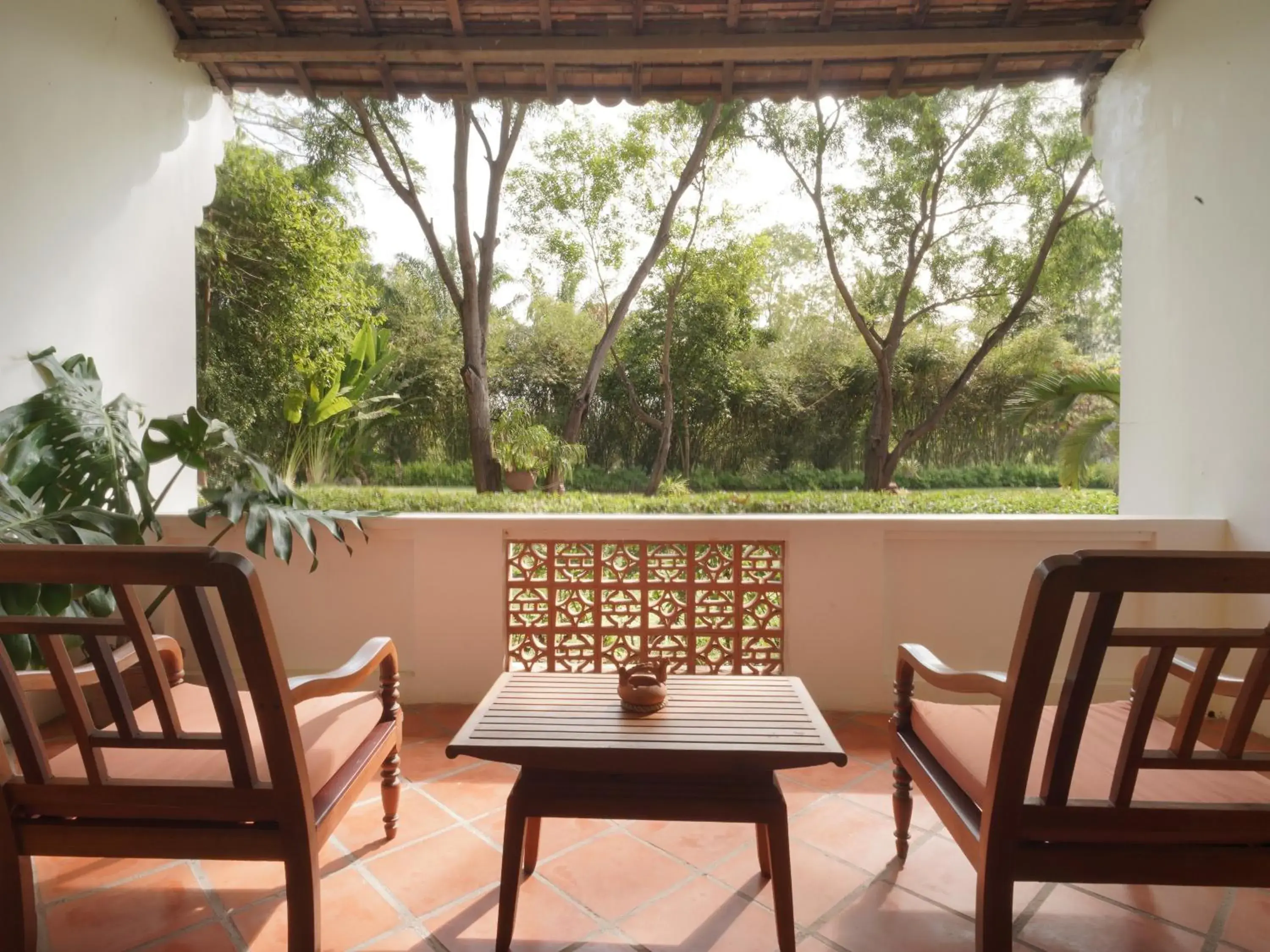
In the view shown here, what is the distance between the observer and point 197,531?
3359mm

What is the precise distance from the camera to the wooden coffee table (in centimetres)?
167

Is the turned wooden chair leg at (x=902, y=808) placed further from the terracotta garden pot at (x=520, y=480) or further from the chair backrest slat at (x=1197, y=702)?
the terracotta garden pot at (x=520, y=480)

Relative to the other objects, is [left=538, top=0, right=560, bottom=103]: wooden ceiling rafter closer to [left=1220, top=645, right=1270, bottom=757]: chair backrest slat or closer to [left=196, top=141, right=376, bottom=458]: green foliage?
[left=196, top=141, right=376, bottom=458]: green foliage

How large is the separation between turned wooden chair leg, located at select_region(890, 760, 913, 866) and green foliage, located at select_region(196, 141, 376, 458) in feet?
15.8

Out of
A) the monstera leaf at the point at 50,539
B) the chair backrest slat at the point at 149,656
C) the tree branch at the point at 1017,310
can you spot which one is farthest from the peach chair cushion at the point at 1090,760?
the tree branch at the point at 1017,310

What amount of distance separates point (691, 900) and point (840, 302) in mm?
7179

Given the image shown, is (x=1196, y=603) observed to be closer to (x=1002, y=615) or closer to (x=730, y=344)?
(x=1002, y=615)

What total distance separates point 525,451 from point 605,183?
2812 millimetres

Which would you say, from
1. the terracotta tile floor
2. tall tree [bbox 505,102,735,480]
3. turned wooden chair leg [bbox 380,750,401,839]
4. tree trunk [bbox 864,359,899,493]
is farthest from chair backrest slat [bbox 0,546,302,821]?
tree trunk [bbox 864,359,899,493]

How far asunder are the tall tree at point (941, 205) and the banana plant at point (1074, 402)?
99 centimetres

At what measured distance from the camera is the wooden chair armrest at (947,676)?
5.50 feet

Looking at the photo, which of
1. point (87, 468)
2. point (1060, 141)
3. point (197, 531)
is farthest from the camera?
point (1060, 141)

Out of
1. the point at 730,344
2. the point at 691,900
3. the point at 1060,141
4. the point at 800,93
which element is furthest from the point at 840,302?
the point at 691,900

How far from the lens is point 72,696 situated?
57.4 inches
